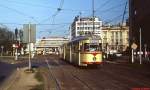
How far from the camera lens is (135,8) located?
5753 inches

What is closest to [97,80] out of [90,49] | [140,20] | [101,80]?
[101,80]

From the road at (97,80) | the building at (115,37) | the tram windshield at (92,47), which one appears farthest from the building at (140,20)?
the road at (97,80)

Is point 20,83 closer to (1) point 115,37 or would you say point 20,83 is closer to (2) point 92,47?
(2) point 92,47

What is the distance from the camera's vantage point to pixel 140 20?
136 m

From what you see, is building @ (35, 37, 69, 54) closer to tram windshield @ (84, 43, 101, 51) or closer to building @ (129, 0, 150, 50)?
building @ (129, 0, 150, 50)

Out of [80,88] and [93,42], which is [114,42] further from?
[80,88]

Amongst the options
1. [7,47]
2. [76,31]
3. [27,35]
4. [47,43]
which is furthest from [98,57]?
[47,43]

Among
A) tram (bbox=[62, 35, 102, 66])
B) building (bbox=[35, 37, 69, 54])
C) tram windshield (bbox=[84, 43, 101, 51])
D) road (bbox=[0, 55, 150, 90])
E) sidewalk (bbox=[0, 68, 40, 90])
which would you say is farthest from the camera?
building (bbox=[35, 37, 69, 54])

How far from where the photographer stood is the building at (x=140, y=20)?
127 metres

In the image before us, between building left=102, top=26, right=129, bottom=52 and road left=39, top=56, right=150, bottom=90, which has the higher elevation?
building left=102, top=26, right=129, bottom=52

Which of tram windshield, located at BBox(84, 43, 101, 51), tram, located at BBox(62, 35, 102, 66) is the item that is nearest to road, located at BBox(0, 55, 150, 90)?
tram, located at BBox(62, 35, 102, 66)

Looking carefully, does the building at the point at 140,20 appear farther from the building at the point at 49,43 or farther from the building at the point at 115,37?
the building at the point at 49,43

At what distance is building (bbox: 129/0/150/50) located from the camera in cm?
12662

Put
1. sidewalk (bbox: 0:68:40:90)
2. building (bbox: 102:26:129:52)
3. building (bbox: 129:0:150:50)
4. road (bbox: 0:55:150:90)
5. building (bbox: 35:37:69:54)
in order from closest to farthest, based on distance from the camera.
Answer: road (bbox: 0:55:150:90)
sidewalk (bbox: 0:68:40:90)
building (bbox: 129:0:150:50)
building (bbox: 102:26:129:52)
building (bbox: 35:37:69:54)
